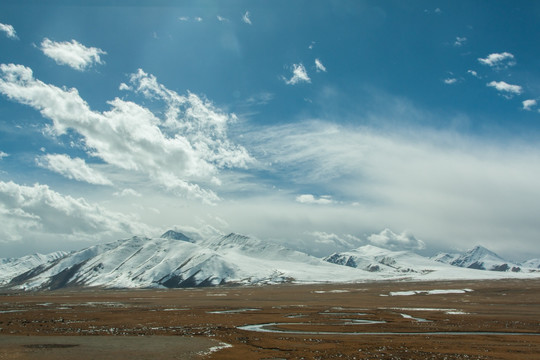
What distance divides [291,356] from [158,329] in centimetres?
2871

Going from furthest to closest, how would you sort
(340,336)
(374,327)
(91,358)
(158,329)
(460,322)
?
(460,322) < (374,327) < (158,329) < (340,336) < (91,358)

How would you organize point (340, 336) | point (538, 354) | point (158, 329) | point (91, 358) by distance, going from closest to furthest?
point (91, 358), point (538, 354), point (340, 336), point (158, 329)

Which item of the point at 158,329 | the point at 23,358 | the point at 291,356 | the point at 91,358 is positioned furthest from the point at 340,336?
the point at 23,358

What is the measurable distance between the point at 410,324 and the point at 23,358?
189 ft

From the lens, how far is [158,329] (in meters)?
59.7

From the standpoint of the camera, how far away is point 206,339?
5028 centimetres

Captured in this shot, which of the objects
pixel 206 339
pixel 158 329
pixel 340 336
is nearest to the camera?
pixel 206 339

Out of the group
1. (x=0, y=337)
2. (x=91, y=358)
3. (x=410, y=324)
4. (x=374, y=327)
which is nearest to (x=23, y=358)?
(x=91, y=358)

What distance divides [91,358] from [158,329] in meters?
22.9

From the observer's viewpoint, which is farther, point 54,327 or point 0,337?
point 54,327

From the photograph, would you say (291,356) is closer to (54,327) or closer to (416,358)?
(416,358)

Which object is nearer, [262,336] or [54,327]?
[262,336]

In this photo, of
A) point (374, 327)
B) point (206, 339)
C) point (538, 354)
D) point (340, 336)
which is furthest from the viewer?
point (374, 327)

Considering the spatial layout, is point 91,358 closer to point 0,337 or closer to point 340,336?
point 0,337
